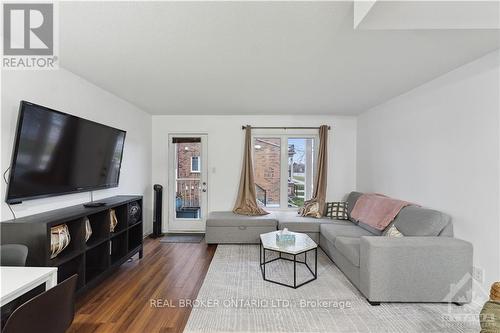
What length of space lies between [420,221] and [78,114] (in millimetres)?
4038

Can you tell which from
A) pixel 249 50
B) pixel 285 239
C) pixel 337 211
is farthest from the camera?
pixel 337 211

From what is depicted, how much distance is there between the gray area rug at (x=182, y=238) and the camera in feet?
14.3

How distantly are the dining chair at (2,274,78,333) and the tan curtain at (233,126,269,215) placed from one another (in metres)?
3.49

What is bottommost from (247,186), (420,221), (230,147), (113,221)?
(113,221)

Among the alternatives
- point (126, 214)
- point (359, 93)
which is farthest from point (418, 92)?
point (126, 214)

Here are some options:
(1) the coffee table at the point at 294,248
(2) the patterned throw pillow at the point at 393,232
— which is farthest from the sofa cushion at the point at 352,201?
(1) the coffee table at the point at 294,248

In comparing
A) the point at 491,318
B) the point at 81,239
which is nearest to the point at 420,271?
the point at 491,318

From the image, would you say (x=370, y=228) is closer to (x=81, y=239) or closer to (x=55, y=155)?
(x=81, y=239)

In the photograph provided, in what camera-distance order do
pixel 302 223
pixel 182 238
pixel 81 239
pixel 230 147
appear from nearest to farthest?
pixel 81 239 → pixel 302 223 → pixel 182 238 → pixel 230 147

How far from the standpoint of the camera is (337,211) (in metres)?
4.26

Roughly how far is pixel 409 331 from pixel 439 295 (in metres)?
0.61

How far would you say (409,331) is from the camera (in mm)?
1964

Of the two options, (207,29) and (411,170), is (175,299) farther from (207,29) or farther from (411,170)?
(411,170)

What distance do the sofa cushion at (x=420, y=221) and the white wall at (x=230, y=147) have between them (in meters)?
1.93
